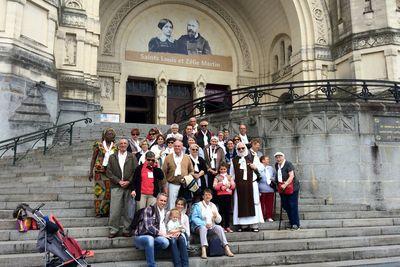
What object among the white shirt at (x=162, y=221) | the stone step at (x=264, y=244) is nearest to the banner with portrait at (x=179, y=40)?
the stone step at (x=264, y=244)

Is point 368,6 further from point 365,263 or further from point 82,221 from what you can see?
point 82,221

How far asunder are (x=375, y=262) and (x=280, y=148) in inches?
209

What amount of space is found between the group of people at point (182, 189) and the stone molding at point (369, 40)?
15.2m

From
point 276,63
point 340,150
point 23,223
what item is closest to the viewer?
point 23,223

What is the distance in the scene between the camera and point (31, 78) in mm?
15938

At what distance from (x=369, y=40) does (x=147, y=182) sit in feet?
60.3

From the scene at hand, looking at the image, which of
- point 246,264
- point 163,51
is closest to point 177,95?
point 163,51

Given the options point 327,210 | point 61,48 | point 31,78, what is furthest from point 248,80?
point 327,210

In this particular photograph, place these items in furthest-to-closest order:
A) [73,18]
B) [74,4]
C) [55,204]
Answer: [74,4]
[73,18]
[55,204]

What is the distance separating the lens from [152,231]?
6.54 meters

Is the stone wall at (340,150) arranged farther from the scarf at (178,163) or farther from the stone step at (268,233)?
the scarf at (178,163)

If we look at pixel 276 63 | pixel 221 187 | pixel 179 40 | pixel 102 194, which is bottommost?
pixel 102 194

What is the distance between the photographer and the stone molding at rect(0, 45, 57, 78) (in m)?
15.1

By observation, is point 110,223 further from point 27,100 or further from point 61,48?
point 61,48
